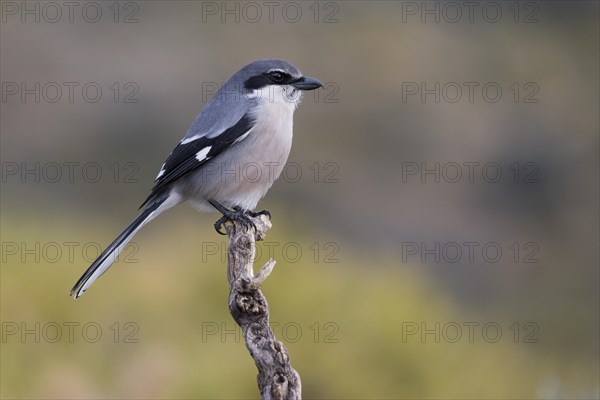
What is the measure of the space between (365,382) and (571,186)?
6.37 metres

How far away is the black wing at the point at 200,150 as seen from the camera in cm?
445

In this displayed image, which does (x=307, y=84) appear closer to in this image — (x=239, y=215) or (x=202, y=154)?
(x=202, y=154)

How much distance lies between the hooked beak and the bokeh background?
195 cm

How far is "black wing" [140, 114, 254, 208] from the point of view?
445cm

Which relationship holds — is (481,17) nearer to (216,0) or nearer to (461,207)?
(216,0)

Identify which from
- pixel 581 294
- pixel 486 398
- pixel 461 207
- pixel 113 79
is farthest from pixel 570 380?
pixel 113 79

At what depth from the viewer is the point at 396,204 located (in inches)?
414

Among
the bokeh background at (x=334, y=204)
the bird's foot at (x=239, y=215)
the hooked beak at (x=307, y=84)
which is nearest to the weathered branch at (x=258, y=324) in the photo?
the bird's foot at (x=239, y=215)

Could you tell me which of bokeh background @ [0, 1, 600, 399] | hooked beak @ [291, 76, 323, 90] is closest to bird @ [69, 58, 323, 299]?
hooked beak @ [291, 76, 323, 90]

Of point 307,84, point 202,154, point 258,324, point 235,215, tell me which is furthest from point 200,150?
point 258,324

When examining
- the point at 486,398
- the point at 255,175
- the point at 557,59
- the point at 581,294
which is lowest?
the point at 581,294

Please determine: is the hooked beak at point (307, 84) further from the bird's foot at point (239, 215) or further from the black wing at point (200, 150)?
the bird's foot at point (239, 215)

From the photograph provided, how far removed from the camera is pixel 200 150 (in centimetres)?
445

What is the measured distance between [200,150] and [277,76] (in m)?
0.58
